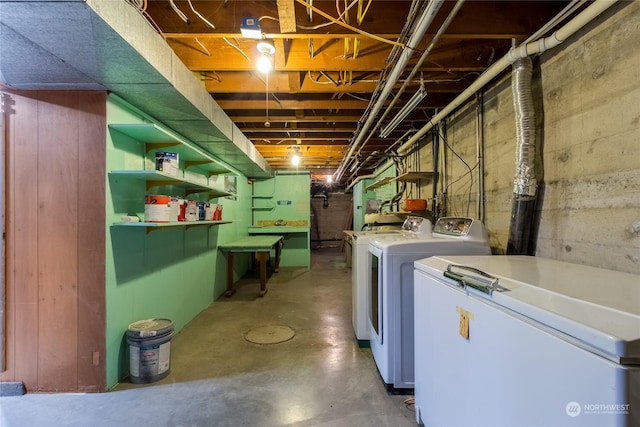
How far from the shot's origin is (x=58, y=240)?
200cm

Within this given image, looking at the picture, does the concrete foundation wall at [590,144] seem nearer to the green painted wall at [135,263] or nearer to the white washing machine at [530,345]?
the white washing machine at [530,345]

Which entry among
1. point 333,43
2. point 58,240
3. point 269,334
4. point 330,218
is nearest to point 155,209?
point 58,240

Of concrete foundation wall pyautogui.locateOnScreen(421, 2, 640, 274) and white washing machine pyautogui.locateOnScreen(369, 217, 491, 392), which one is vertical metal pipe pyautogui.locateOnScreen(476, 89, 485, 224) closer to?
concrete foundation wall pyautogui.locateOnScreen(421, 2, 640, 274)

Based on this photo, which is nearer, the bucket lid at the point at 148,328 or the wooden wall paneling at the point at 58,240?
the wooden wall paneling at the point at 58,240

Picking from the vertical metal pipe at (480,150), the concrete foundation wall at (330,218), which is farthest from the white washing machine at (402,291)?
the concrete foundation wall at (330,218)

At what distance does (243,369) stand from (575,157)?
8.78ft

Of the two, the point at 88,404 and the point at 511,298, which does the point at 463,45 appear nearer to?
the point at 511,298

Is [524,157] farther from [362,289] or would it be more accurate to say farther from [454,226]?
[362,289]

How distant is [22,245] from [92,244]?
0.49m

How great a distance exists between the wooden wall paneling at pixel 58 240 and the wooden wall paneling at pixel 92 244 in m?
0.04

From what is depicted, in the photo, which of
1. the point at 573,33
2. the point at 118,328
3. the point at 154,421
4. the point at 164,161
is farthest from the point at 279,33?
the point at 154,421

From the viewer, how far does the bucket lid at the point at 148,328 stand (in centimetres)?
207

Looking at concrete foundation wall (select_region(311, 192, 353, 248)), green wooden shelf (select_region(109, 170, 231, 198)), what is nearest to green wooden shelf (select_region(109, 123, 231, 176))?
green wooden shelf (select_region(109, 170, 231, 198))

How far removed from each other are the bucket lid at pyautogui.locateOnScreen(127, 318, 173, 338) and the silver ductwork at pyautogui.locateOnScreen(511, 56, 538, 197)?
265 cm
